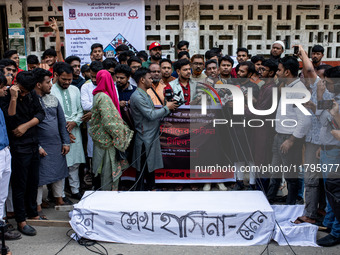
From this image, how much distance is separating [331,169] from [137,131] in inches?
95.7

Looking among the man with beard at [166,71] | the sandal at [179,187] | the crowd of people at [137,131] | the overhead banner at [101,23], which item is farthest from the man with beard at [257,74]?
the overhead banner at [101,23]

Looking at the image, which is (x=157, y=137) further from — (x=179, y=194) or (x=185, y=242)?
(x=185, y=242)

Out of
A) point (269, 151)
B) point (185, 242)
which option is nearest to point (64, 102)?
point (185, 242)

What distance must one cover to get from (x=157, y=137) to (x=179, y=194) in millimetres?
971

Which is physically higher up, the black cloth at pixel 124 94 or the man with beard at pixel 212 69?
the man with beard at pixel 212 69

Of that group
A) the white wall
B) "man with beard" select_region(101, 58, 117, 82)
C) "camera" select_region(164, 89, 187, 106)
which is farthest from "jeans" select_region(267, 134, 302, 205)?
the white wall

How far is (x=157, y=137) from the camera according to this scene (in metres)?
4.89

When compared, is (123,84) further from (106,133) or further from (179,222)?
(179,222)

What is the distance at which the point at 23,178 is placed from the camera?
4031 millimetres

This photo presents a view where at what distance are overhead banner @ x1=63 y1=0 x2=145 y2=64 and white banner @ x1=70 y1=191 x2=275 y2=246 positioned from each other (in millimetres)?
4940

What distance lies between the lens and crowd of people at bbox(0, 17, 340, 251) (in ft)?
12.7

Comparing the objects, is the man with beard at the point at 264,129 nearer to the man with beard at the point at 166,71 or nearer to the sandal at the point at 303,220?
the sandal at the point at 303,220

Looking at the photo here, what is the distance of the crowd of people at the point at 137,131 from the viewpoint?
387 cm

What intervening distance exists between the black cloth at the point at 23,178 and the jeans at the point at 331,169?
3.22 metres
